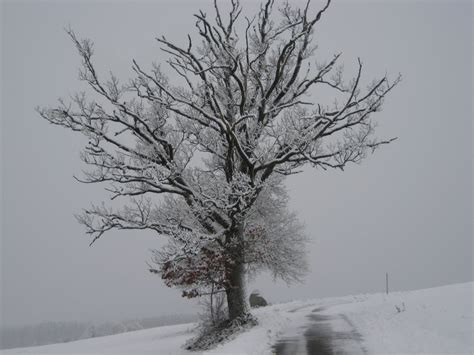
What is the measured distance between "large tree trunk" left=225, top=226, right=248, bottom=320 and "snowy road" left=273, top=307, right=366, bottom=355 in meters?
2.21

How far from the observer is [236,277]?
15930 mm

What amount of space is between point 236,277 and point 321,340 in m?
4.81

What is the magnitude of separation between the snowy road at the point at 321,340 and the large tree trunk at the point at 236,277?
221cm

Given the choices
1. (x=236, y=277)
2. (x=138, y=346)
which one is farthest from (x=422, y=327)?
(x=138, y=346)

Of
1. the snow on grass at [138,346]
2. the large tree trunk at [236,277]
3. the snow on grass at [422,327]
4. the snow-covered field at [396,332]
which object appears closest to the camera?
the snow on grass at [422,327]

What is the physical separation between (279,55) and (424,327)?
11761mm

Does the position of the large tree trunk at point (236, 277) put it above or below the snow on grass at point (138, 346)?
above

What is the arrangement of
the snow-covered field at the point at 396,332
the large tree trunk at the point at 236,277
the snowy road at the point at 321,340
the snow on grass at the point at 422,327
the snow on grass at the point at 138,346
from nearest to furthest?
the snow on grass at the point at 422,327 → the snow-covered field at the point at 396,332 → the snowy road at the point at 321,340 → the large tree trunk at the point at 236,277 → the snow on grass at the point at 138,346

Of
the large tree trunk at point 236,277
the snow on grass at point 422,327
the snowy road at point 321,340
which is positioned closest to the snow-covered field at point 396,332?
the snow on grass at point 422,327

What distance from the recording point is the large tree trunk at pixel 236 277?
15.6m

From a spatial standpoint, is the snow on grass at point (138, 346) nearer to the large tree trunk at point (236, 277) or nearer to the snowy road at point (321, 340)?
the large tree trunk at point (236, 277)

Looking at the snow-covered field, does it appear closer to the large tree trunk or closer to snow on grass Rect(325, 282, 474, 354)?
snow on grass Rect(325, 282, 474, 354)

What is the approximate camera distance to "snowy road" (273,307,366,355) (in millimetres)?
10555

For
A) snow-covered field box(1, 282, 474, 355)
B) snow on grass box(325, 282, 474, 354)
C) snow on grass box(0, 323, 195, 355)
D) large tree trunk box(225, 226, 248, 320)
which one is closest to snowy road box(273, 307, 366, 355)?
snow-covered field box(1, 282, 474, 355)
